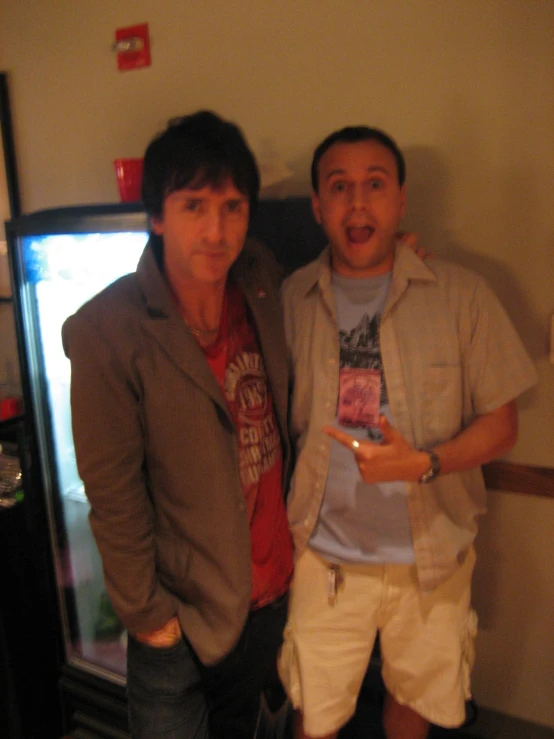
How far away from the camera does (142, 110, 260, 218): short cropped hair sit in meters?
1.05

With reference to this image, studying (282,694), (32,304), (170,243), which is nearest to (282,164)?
(170,243)

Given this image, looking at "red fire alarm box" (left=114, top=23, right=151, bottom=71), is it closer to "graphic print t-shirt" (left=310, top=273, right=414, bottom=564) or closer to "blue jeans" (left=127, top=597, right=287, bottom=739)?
"graphic print t-shirt" (left=310, top=273, right=414, bottom=564)

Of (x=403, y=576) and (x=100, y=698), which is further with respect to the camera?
Result: (x=100, y=698)

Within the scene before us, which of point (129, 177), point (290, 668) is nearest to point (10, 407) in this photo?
point (129, 177)

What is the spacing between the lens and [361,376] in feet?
4.07

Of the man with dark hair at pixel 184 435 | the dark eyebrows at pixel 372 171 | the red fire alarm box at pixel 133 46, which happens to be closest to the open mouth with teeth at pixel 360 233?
the dark eyebrows at pixel 372 171

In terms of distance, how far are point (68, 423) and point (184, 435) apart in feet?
3.35

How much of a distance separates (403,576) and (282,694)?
0.60 metres

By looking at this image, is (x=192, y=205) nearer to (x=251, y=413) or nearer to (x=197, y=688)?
(x=251, y=413)

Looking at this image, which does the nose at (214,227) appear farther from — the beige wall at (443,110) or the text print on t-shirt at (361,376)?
the beige wall at (443,110)

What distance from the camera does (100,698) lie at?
1791mm

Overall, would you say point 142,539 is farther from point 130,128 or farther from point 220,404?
point 130,128

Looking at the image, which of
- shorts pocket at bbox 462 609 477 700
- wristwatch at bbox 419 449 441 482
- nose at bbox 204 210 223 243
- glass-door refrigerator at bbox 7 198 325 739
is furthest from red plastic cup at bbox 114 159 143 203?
shorts pocket at bbox 462 609 477 700

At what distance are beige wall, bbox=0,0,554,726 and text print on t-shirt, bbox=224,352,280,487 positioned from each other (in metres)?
0.70
